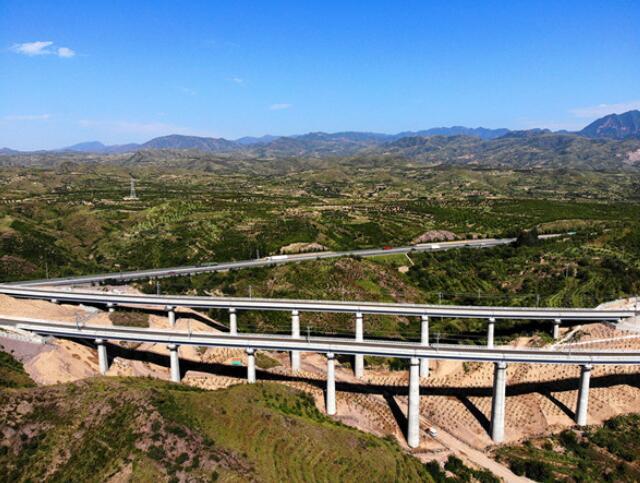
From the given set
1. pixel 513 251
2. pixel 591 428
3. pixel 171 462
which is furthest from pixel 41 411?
pixel 513 251

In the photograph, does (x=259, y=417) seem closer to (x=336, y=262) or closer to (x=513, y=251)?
(x=336, y=262)

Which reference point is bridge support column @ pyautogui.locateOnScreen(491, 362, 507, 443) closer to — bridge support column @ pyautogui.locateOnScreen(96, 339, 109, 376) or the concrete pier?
the concrete pier

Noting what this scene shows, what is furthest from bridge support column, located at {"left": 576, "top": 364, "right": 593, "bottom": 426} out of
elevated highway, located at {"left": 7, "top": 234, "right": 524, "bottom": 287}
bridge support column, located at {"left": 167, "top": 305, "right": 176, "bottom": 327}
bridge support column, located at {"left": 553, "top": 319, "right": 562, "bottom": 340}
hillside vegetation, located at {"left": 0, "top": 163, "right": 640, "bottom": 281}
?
hillside vegetation, located at {"left": 0, "top": 163, "right": 640, "bottom": 281}

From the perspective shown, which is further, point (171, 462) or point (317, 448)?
point (317, 448)

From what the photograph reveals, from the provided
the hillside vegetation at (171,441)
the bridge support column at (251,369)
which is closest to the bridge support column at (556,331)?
the hillside vegetation at (171,441)

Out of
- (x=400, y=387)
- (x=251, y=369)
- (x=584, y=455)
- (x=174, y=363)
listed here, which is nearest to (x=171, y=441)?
(x=251, y=369)

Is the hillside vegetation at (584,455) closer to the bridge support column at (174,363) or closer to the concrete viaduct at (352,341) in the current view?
the concrete viaduct at (352,341)

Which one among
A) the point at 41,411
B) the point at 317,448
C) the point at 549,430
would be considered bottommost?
the point at 549,430

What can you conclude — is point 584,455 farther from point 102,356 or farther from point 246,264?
point 246,264
